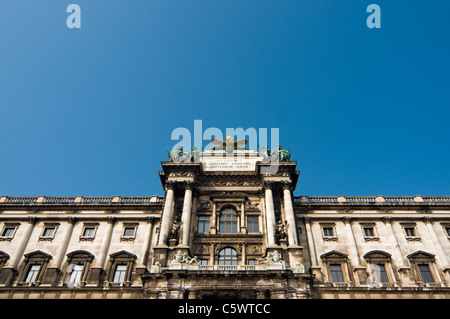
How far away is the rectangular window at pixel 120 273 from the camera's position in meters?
37.0

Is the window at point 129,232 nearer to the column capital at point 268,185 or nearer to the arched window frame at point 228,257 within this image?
the arched window frame at point 228,257

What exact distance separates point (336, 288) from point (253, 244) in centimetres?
913

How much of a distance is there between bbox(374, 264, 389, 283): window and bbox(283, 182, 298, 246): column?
9.31 m

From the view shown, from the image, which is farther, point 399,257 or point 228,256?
point 399,257

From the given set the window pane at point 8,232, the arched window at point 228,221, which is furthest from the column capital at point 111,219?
the arched window at point 228,221

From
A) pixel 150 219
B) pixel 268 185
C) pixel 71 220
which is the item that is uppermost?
pixel 268 185

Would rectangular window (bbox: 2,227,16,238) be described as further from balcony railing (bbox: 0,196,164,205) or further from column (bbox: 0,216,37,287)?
balcony railing (bbox: 0,196,164,205)

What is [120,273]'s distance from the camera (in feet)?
123

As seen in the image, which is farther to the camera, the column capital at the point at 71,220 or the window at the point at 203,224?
the column capital at the point at 71,220

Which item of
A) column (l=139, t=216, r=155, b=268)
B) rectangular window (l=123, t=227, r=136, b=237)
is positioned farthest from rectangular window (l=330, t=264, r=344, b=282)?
rectangular window (l=123, t=227, r=136, b=237)

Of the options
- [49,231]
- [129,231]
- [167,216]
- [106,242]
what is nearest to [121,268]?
[106,242]

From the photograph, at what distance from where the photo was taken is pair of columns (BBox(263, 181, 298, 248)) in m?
35.4

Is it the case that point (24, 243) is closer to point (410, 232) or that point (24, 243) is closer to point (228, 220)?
point (228, 220)
